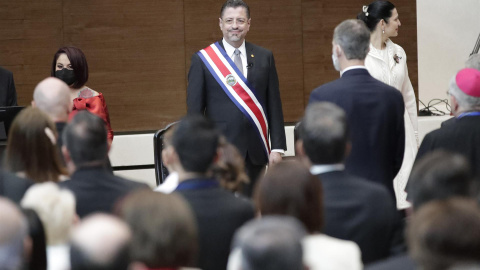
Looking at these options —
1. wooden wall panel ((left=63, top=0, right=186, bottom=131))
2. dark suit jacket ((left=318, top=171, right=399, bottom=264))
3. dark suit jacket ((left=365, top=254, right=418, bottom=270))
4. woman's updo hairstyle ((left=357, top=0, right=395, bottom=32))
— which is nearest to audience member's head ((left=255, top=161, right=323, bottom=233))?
dark suit jacket ((left=365, top=254, right=418, bottom=270))

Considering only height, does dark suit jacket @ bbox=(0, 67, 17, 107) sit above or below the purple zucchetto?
below

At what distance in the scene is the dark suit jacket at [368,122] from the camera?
13.0 ft

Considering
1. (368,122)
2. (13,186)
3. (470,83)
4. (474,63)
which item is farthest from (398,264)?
(474,63)

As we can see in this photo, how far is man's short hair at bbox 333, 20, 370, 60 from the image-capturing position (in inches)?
159

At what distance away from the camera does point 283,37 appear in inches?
306

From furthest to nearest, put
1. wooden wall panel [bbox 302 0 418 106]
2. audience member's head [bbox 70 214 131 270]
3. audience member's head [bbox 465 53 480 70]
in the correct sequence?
wooden wall panel [bbox 302 0 418 106], audience member's head [bbox 465 53 480 70], audience member's head [bbox 70 214 131 270]

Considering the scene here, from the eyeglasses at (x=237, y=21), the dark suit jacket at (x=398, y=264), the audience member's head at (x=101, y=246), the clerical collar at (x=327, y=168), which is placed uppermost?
the eyeglasses at (x=237, y=21)

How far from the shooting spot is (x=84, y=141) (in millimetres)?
3059

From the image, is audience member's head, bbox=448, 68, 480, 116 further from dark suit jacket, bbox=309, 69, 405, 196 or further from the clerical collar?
the clerical collar

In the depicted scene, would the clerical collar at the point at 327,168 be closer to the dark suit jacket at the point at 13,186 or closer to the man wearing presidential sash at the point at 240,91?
the dark suit jacket at the point at 13,186

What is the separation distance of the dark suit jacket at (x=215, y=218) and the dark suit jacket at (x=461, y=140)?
136 centimetres

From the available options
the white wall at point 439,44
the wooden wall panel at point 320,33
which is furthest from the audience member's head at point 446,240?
the white wall at point 439,44

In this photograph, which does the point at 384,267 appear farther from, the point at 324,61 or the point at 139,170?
the point at 324,61

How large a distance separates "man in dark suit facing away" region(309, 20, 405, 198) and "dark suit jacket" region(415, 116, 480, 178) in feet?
0.51
